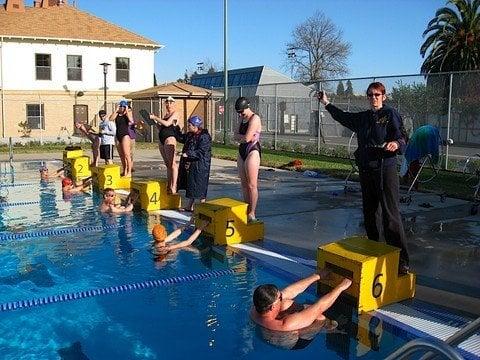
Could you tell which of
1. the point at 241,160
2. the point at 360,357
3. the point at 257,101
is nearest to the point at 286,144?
the point at 257,101

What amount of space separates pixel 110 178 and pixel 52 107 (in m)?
22.5

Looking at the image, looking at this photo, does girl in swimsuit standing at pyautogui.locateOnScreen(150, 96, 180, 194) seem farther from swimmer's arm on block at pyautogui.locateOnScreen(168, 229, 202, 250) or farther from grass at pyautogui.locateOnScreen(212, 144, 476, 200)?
grass at pyautogui.locateOnScreen(212, 144, 476, 200)

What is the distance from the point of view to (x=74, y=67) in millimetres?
33031

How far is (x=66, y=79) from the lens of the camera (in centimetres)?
3275

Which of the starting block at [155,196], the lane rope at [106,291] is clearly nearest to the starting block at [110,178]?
the starting block at [155,196]

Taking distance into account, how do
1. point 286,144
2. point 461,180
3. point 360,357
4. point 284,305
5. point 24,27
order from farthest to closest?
1. point 24,27
2. point 286,144
3. point 461,180
4. point 284,305
5. point 360,357

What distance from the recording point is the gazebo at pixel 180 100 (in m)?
30.0

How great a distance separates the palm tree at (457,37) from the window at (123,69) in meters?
20.4

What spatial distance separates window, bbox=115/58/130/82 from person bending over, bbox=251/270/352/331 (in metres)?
31.9

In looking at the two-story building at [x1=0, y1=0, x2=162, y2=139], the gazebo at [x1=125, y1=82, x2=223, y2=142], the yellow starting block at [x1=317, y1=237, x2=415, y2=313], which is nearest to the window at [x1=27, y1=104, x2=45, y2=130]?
the two-story building at [x1=0, y1=0, x2=162, y2=139]

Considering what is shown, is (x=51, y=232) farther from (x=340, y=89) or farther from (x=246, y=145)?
(x=340, y=89)

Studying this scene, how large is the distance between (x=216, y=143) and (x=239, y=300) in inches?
948

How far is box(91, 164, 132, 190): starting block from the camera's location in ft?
38.7

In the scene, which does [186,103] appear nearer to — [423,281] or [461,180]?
[461,180]
